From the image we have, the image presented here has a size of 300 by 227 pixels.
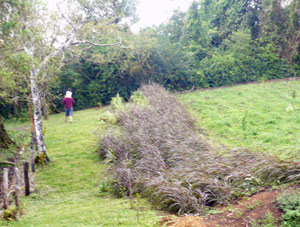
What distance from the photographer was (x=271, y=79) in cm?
2189

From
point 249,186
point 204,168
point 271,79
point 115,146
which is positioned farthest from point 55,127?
point 271,79

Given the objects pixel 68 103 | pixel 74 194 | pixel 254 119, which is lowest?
pixel 74 194

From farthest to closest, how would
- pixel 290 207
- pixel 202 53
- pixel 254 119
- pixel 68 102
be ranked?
1. pixel 202 53
2. pixel 68 102
3. pixel 254 119
4. pixel 290 207

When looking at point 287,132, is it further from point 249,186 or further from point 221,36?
point 221,36

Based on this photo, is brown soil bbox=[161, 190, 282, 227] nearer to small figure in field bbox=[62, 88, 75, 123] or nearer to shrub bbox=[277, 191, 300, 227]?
shrub bbox=[277, 191, 300, 227]

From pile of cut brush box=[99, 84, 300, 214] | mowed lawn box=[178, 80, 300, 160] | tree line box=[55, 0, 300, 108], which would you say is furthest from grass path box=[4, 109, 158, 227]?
tree line box=[55, 0, 300, 108]

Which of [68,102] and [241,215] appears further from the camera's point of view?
[68,102]

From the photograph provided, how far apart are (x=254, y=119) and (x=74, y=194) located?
722 cm

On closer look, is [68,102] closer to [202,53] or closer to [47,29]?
[47,29]

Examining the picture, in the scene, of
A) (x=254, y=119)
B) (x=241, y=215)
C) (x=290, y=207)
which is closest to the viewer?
(x=290, y=207)

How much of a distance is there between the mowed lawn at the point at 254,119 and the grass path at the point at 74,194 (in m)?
3.47

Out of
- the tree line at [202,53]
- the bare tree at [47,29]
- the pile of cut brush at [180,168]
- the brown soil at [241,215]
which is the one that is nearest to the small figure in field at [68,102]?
the bare tree at [47,29]

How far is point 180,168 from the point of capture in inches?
231

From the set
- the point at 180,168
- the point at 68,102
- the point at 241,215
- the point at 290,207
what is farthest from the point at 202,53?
the point at 290,207
